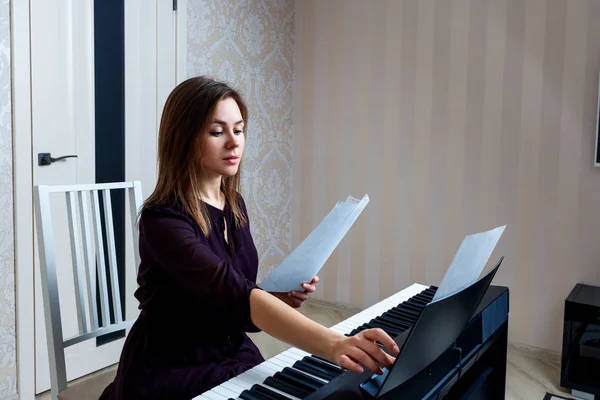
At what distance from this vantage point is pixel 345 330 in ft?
3.97

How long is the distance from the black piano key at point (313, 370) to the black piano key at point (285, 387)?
56 mm

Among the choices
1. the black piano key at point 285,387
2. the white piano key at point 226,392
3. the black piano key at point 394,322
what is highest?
the black piano key at point 394,322

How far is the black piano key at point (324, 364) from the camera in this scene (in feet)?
3.15

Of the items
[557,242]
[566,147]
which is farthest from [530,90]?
[557,242]

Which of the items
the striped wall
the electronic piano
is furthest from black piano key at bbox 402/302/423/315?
the striped wall

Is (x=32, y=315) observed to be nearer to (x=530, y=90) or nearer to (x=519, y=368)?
(x=519, y=368)

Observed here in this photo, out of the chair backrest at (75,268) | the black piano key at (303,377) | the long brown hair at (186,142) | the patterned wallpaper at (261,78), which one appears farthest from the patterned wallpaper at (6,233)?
the black piano key at (303,377)

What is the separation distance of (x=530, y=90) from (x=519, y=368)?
1.47 metres

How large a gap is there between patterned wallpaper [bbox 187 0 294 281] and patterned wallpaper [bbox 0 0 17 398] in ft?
3.39

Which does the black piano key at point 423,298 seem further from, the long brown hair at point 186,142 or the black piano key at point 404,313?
the long brown hair at point 186,142

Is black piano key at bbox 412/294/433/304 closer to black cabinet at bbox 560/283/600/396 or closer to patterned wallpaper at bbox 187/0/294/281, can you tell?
black cabinet at bbox 560/283/600/396

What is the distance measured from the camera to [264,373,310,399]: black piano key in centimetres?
88

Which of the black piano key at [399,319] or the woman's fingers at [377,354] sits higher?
the woman's fingers at [377,354]

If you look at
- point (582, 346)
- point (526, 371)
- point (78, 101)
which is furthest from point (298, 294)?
point (526, 371)
